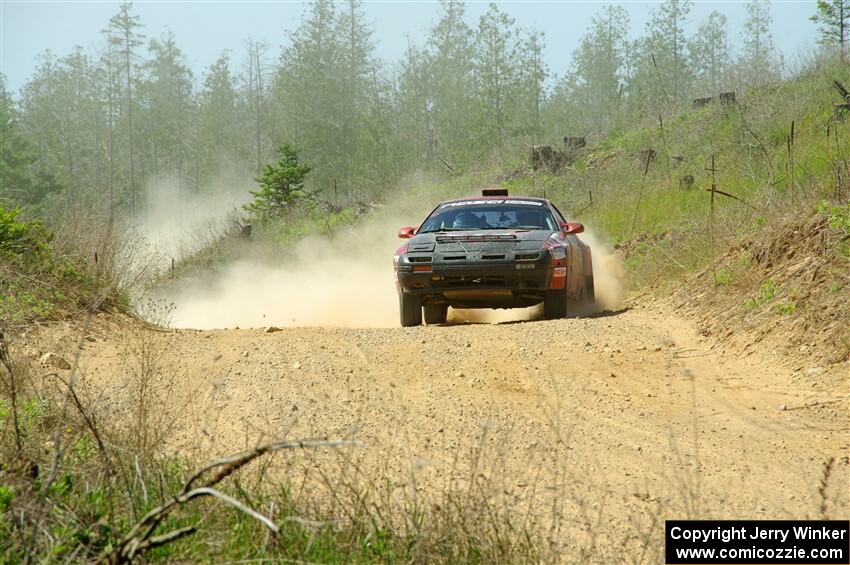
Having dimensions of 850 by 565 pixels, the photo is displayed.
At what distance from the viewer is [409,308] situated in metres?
12.5

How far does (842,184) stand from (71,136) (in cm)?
8059

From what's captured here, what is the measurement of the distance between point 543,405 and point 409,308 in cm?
477

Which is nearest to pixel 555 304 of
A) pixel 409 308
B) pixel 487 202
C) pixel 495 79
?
pixel 409 308

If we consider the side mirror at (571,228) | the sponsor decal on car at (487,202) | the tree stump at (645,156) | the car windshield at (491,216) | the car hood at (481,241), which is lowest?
the car hood at (481,241)

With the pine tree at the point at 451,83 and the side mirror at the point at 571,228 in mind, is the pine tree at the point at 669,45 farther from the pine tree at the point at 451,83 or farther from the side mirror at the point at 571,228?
the side mirror at the point at 571,228

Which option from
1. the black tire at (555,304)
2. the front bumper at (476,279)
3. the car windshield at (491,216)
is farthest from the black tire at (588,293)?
the front bumper at (476,279)

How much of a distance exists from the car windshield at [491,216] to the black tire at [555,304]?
1041 millimetres

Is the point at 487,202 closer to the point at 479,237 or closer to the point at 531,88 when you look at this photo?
the point at 479,237

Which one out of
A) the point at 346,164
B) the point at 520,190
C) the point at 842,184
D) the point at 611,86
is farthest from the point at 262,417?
→ the point at 611,86

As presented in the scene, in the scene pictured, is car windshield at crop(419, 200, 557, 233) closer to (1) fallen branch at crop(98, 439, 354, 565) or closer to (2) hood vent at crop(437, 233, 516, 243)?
(2) hood vent at crop(437, 233, 516, 243)

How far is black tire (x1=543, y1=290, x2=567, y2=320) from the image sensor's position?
1242cm

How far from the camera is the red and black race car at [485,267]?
39.6 ft

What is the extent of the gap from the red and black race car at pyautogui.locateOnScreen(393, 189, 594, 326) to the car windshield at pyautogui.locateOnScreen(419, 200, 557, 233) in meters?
0.03

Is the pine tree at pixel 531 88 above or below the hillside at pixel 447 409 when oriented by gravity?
above
